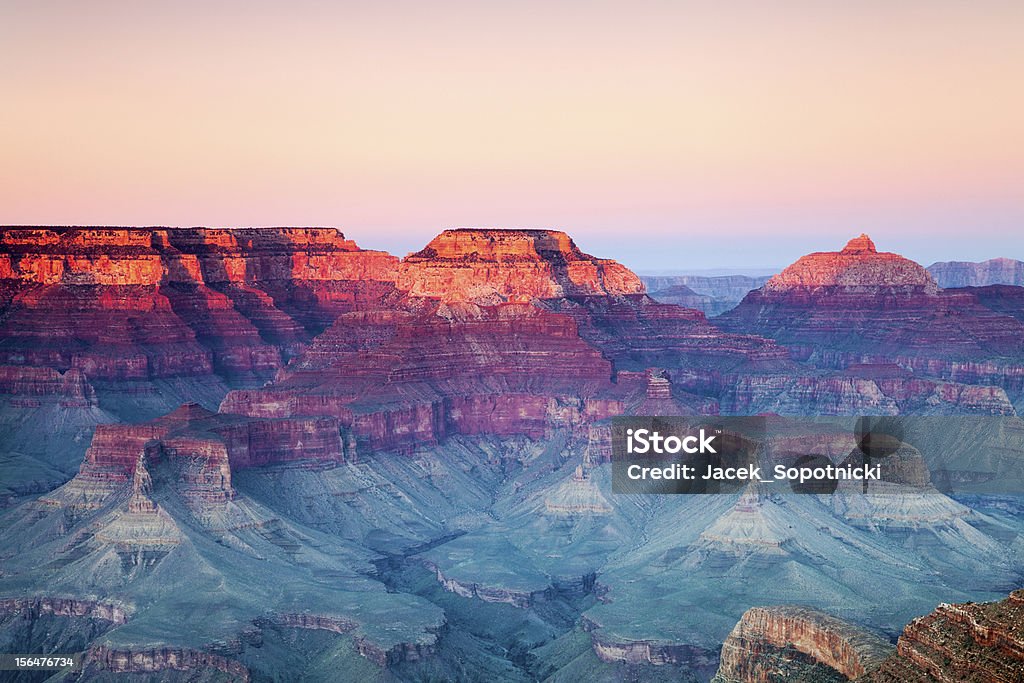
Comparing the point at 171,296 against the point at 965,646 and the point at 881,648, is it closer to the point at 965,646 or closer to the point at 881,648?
the point at 881,648

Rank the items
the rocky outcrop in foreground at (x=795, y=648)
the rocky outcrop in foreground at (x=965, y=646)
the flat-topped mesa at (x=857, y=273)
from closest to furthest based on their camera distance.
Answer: the rocky outcrop in foreground at (x=965, y=646) < the rocky outcrop in foreground at (x=795, y=648) < the flat-topped mesa at (x=857, y=273)

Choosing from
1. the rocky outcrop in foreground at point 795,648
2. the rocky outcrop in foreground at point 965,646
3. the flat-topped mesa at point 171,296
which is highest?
the flat-topped mesa at point 171,296

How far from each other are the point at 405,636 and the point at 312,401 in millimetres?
41433

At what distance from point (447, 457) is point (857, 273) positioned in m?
64.7

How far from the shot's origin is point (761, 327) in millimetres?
169750

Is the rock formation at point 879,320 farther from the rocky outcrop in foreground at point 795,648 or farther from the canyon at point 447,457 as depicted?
the rocky outcrop in foreground at point 795,648

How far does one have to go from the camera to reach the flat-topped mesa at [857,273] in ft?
532

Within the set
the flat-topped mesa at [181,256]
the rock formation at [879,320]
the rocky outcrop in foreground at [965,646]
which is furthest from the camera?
the flat-topped mesa at [181,256]

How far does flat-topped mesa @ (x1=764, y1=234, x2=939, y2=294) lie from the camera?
532ft

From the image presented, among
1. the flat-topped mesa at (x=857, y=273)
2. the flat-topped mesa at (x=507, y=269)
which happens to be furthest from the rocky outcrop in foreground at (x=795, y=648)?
the flat-topped mesa at (x=857, y=273)

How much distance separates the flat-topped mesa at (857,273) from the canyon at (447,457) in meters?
0.32

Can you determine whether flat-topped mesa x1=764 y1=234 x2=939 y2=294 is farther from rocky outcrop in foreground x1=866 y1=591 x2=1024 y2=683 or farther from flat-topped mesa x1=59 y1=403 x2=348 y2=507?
rocky outcrop in foreground x1=866 y1=591 x2=1024 y2=683

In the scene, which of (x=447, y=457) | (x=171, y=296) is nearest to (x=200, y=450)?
(x=447, y=457)

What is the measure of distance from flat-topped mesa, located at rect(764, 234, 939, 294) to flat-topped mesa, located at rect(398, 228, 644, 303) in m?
23.6
